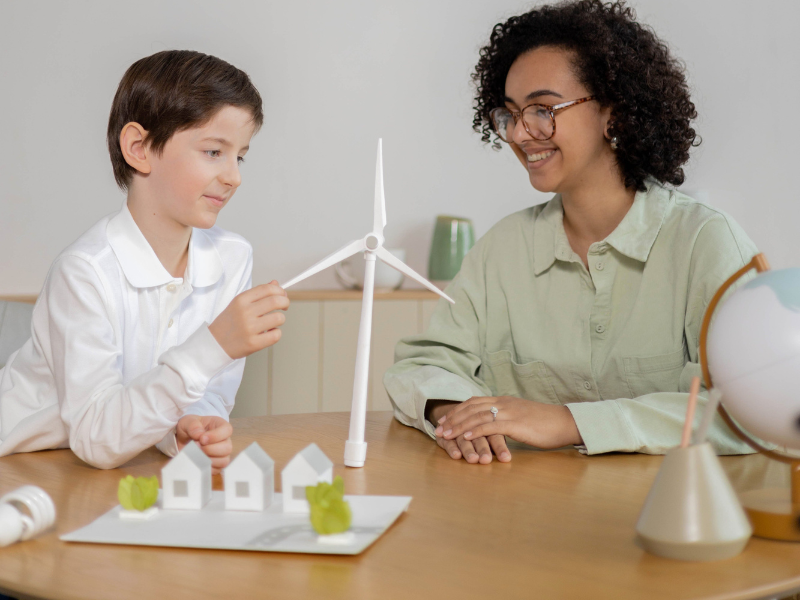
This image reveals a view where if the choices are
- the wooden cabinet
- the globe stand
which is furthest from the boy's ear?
the wooden cabinet

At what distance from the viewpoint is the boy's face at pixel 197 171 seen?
1.32 meters

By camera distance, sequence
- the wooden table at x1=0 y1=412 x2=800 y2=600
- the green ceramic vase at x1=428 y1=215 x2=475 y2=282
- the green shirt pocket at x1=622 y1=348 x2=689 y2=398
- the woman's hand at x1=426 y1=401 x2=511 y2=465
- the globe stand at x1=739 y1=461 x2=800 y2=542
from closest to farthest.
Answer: the wooden table at x1=0 y1=412 x2=800 y2=600
the globe stand at x1=739 y1=461 x2=800 y2=542
the woman's hand at x1=426 y1=401 x2=511 y2=465
the green shirt pocket at x1=622 y1=348 x2=689 y2=398
the green ceramic vase at x1=428 y1=215 x2=475 y2=282

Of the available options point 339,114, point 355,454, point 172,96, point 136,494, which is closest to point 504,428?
point 355,454

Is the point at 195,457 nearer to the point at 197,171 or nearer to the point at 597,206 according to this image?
the point at 197,171

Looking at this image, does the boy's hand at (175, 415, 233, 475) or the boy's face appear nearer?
the boy's hand at (175, 415, 233, 475)

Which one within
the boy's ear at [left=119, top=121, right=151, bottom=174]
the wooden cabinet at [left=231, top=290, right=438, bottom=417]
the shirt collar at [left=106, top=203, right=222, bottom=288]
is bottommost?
the wooden cabinet at [left=231, top=290, right=438, bottom=417]

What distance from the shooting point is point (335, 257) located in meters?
1.07

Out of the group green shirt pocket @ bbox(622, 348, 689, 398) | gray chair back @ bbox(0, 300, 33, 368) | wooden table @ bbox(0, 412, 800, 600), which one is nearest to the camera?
wooden table @ bbox(0, 412, 800, 600)

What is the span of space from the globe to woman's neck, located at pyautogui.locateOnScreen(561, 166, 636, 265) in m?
0.76

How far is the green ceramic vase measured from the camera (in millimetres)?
2729

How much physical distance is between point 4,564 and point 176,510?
0.19 meters

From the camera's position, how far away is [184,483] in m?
0.89

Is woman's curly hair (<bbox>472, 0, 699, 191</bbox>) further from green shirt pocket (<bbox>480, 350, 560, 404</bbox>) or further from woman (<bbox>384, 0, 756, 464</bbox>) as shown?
green shirt pocket (<bbox>480, 350, 560, 404</bbox>)

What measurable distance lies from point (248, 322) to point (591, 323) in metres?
0.74
